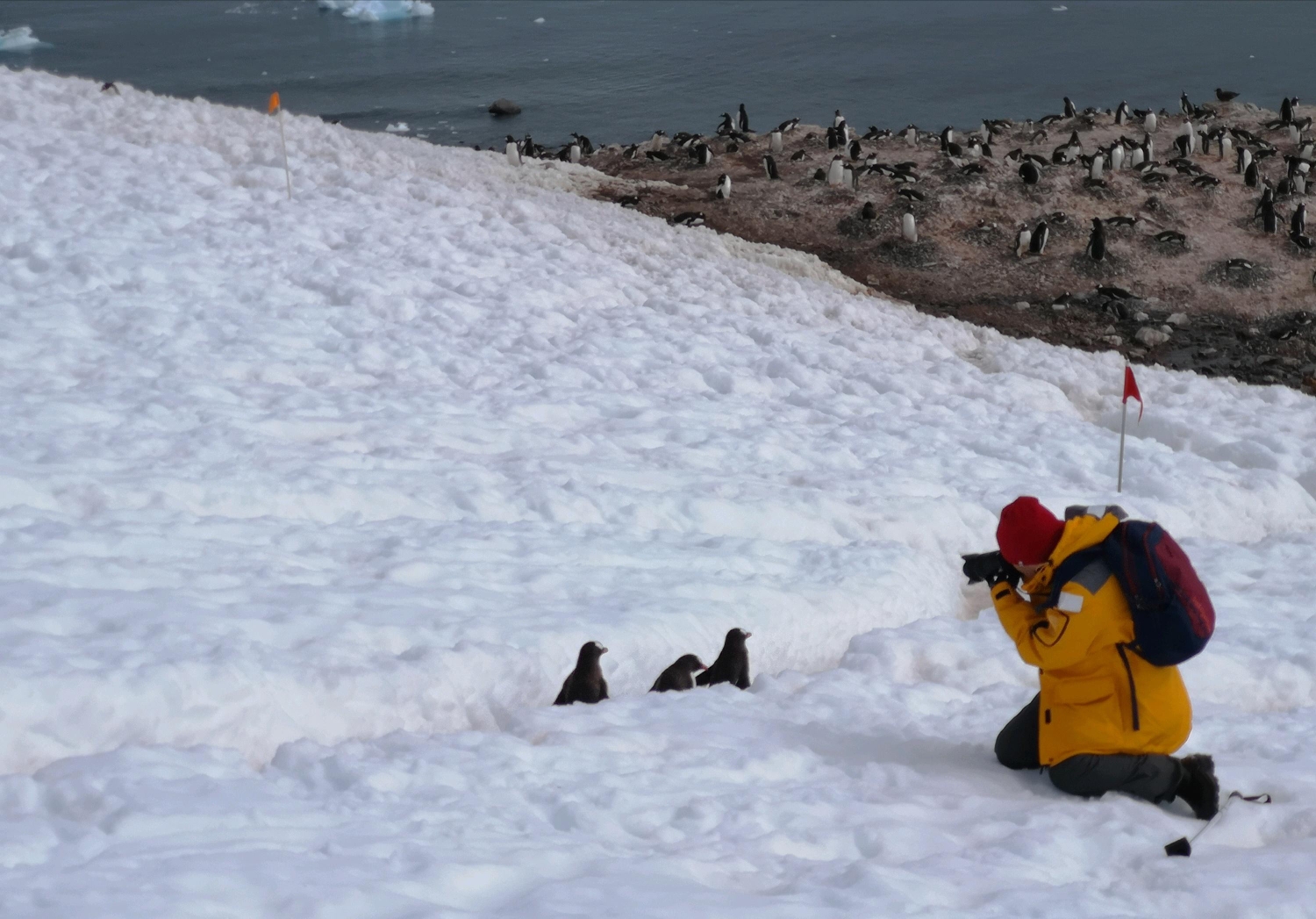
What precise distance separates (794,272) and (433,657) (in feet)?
50.7

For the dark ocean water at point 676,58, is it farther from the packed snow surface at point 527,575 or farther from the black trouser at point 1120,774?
the black trouser at point 1120,774

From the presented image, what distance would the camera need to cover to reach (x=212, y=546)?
6.86 metres

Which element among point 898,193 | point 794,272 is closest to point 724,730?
point 794,272

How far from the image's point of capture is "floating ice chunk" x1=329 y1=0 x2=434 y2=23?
236ft

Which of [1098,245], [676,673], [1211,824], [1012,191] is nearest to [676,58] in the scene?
[1012,191]

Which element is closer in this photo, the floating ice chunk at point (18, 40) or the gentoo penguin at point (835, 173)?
the gentoo penguin at point (835, 173)

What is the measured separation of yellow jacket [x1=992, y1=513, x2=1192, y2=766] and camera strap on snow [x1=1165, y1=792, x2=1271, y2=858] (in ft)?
1.04

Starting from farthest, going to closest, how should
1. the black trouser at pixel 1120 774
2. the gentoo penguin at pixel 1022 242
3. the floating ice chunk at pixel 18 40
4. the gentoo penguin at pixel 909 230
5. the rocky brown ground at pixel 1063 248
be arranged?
the floating ice chunk at pixel 18 40 < the gentoo penguin at pixel 909 230 < the gentoo penguin at pixel 1022 242 < the rocky brown ground at pixel 1063 248 < the black trouser at pixel 1120 774

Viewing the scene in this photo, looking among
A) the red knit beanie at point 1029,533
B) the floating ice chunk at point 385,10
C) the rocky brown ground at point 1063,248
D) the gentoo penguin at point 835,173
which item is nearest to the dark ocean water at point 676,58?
the floating ice chunk at point 385,10

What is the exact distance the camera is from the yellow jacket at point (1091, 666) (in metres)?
4.58

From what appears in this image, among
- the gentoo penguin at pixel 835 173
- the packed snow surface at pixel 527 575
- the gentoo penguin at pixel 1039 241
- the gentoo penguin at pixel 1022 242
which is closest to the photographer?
the packed snow surface at pixel 527 575

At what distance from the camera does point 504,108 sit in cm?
4722

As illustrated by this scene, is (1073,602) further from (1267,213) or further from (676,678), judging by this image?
(1267,213)

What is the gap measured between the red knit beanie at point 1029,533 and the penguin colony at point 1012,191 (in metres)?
17.5
